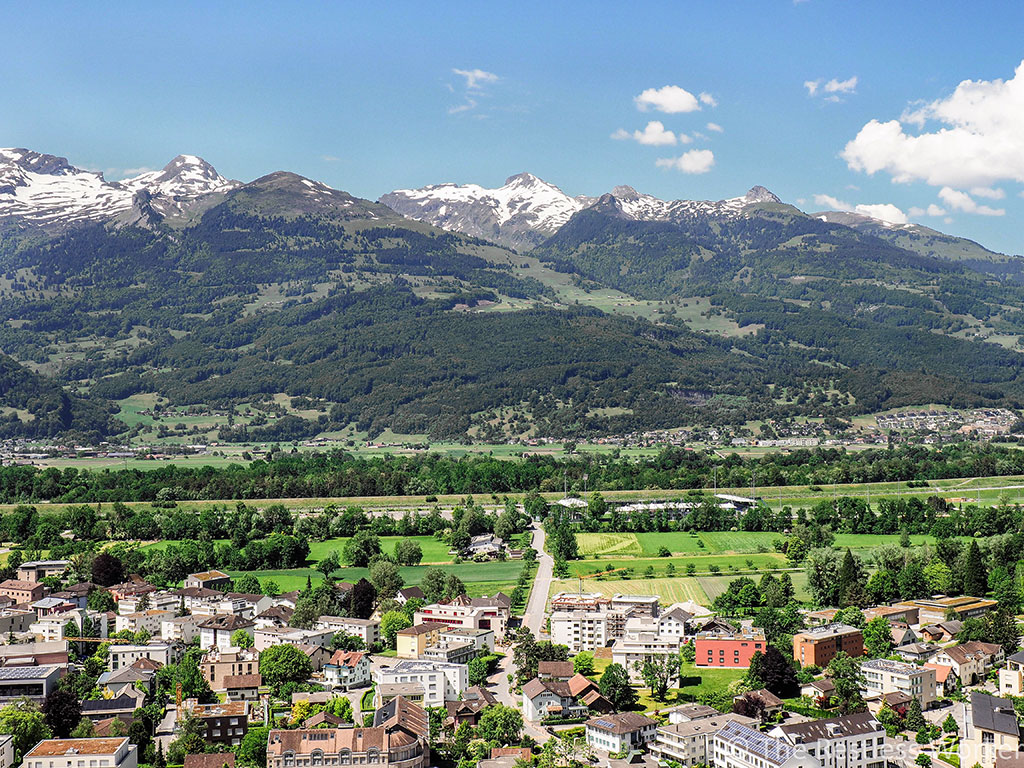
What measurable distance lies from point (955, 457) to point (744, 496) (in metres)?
27.6

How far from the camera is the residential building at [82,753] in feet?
112

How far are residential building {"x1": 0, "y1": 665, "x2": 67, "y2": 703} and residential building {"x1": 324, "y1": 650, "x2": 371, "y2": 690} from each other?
9.28 m

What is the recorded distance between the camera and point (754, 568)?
204 feet

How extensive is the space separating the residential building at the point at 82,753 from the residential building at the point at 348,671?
9.32 meters

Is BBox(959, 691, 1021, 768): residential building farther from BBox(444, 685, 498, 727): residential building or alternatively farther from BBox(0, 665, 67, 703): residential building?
BBox(0, 665, 67, 703): residential building

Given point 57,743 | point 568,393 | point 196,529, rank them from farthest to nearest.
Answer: point 568,393 < point 196,529 < point 57,743

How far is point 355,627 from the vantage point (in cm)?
4878

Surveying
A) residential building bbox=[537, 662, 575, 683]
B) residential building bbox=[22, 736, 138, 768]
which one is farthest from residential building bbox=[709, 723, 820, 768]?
residential building bbox=[22, 736, 138, 768]

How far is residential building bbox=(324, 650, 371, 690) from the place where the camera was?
43.5m

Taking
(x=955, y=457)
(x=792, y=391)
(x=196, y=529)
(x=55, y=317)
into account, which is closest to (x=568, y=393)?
(x=792, y=391)

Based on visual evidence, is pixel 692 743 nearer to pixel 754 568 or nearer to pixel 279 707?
pixel 279 707

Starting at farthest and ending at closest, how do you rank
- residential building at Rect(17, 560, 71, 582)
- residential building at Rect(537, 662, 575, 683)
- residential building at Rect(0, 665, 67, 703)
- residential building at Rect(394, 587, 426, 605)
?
residential building at Rect(17, 560, 71, 582)
residential building at Rect(394, 587, 426, 605)
residential building at Rect(537, 662, 575, 683)
residential building at Rect(0, 665, 67, 703)

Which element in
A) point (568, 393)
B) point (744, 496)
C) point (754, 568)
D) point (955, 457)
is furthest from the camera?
point (568, 393)

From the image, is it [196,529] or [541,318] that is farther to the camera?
[541,318]
